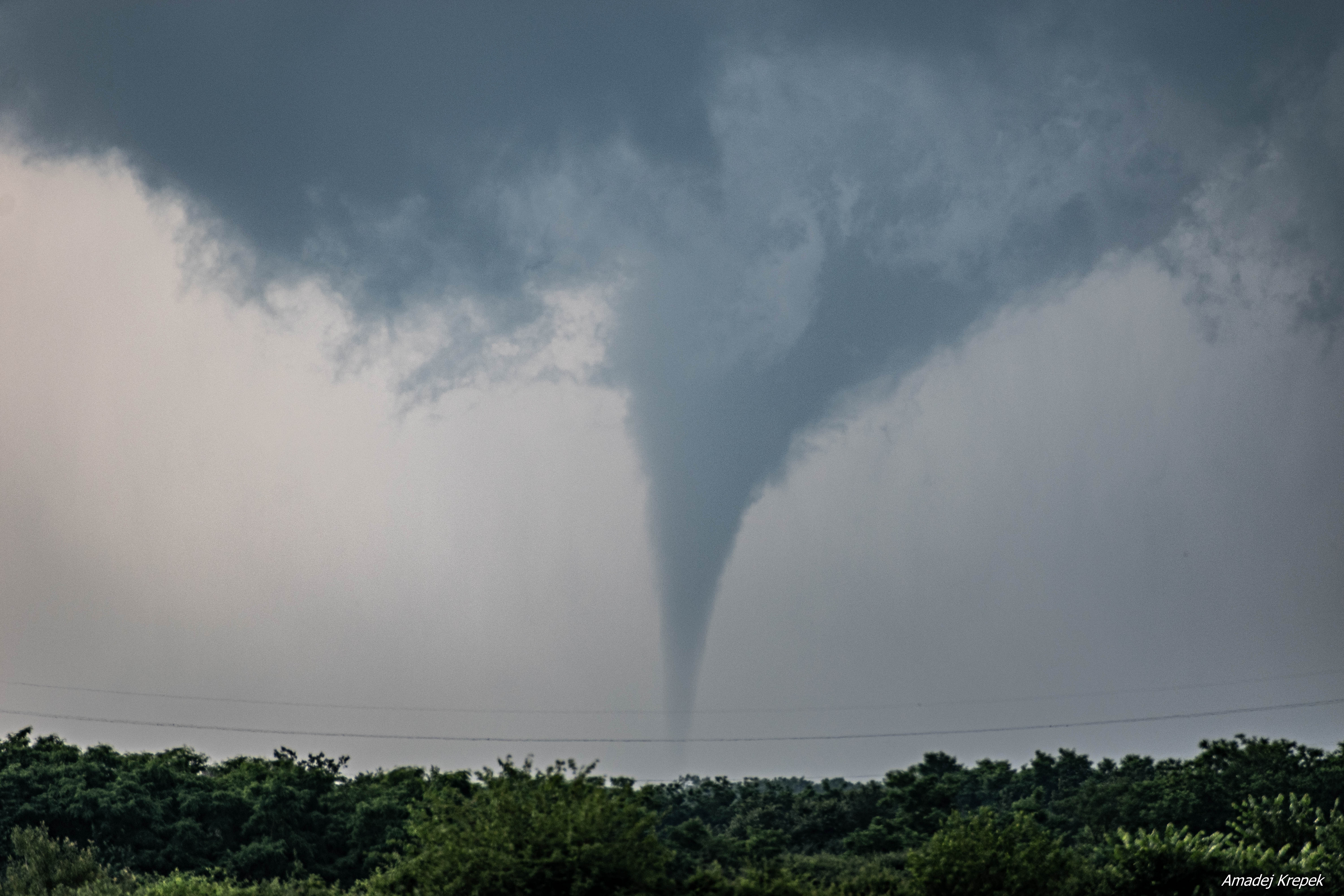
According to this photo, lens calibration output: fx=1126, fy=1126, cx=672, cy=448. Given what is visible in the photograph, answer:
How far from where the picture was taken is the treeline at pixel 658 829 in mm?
29797

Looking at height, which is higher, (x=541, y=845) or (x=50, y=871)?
(x=541, y=845)

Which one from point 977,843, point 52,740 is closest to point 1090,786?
point 977,843

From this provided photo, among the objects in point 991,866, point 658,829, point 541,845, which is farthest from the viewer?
point 658,829

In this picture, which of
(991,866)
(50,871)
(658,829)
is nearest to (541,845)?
(991,866)

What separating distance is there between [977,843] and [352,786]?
50.4m

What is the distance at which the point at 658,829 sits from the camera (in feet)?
238

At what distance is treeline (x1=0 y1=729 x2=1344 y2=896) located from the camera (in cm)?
2980

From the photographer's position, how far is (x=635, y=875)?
29016mm

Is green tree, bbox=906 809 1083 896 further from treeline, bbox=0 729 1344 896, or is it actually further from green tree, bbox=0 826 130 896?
green tree, bbox=0 826 130 896

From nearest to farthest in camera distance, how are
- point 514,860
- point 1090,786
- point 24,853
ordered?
point 514,860 → point 24,853 → point 1090,786

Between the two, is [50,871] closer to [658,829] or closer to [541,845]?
[541,845]

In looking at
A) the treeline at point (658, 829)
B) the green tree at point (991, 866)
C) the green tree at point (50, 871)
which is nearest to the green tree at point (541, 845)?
the treeline at point (658, 829)

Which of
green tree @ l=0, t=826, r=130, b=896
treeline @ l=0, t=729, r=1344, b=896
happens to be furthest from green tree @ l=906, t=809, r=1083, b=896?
green tree @ l=0, t=826, r=130, b=896

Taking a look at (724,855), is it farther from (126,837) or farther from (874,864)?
(126,837)
